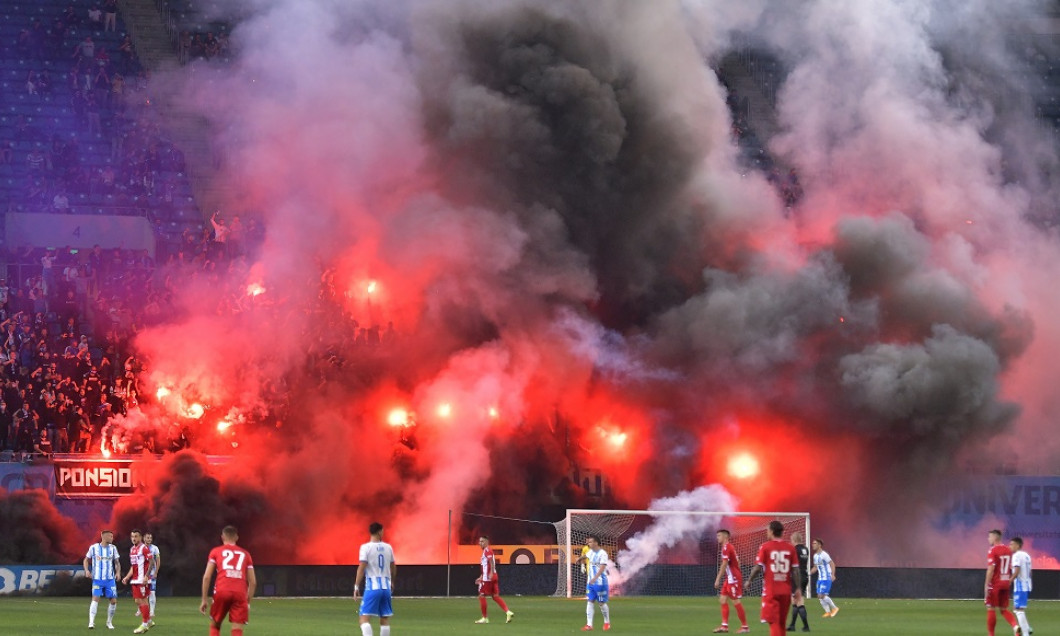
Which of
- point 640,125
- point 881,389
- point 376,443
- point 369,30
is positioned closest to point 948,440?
point 881,389

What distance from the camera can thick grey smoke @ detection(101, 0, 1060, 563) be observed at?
2201 inches

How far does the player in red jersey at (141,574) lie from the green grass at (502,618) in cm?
47

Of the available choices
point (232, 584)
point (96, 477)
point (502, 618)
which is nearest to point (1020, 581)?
point (502, 618)

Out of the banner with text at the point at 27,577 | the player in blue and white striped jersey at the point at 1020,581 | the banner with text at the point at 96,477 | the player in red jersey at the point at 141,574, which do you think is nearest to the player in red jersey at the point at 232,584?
the player in red jersey at the point at 141,574

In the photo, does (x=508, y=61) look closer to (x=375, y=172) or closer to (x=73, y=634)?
(x=375, y=172)

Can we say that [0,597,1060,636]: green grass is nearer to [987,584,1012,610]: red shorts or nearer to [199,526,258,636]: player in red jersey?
[987,584,1012,610]: red shorts

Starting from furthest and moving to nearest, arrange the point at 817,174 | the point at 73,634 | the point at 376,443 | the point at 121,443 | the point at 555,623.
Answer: the point at 817,174, the point at 376,443, the point at 121,443, the point at 555,623, the point at 73,634

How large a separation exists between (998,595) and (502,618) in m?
13.6

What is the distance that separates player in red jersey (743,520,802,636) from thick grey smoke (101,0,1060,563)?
3123 centimetres

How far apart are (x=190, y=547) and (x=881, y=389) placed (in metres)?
26.4

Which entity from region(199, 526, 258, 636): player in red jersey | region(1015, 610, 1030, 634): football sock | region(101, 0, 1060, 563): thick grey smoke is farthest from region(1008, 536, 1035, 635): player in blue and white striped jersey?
region(101, 0, 1060, 563): thick grey smoke

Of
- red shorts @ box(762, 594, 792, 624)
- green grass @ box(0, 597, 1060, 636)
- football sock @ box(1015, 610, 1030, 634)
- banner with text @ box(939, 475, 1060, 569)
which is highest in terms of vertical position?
banner with text @ box(939, 475, 1060, 569)

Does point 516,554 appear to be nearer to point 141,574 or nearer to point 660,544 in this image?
point 660,544

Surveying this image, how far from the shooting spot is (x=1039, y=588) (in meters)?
52.6
